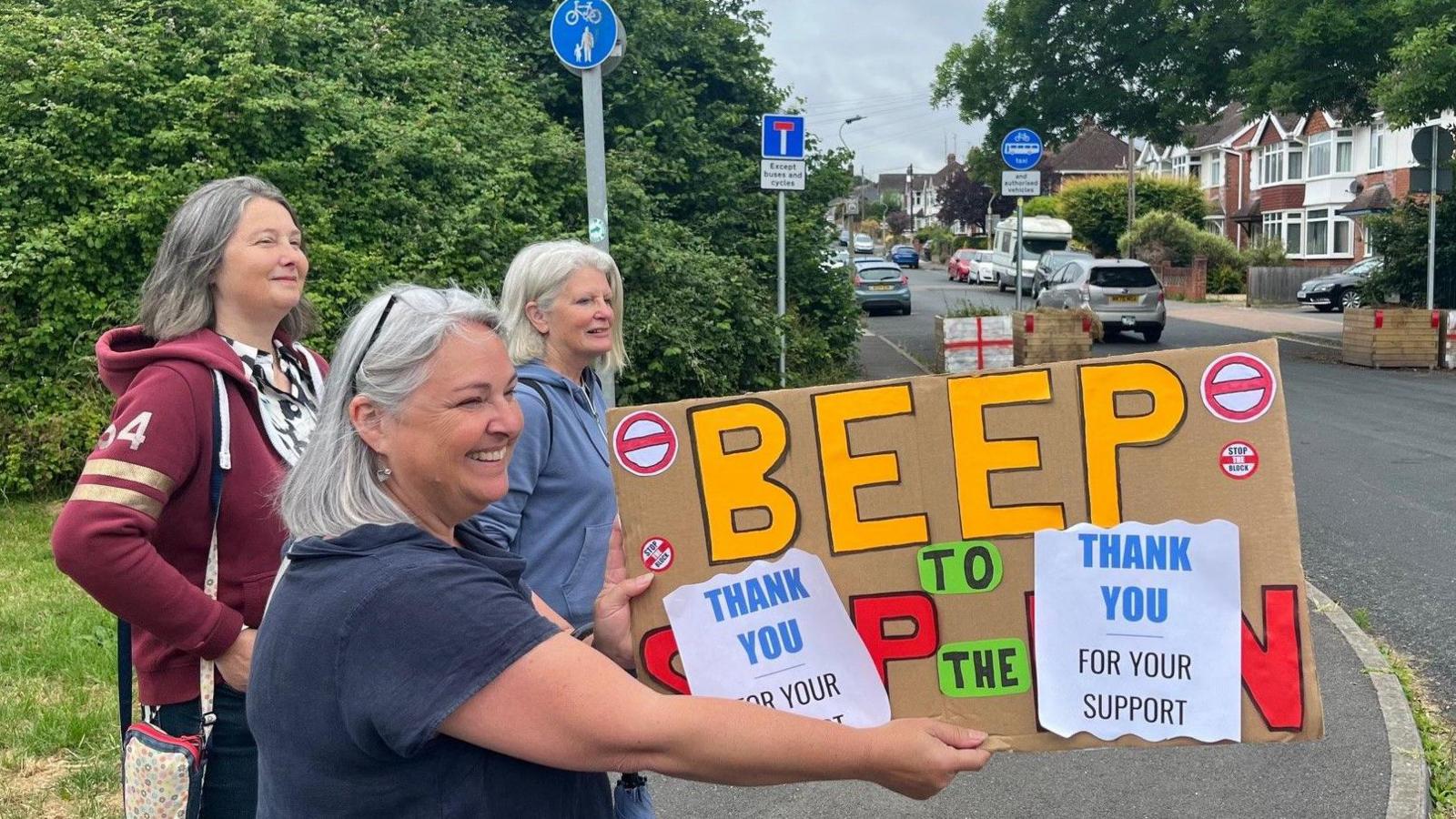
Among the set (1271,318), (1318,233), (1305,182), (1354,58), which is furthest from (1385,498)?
(1305,182)

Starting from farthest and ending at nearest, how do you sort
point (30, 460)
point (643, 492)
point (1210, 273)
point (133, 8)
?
point (1210, 273), point (133, 8), point (30, 460), point (643, 492)

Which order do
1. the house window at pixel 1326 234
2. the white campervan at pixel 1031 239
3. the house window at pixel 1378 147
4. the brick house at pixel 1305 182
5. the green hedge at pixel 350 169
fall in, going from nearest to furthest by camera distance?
the green hedge at pixel 350 169 → the white campervan at pixel 1031 239 → the brick house at pixel 1305 182 → the house window at pixel 1378 147 → the house window at pixel 1326 234

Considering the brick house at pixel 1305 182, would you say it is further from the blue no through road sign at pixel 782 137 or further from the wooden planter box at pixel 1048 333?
the blue no through road sign at pixel 782 137

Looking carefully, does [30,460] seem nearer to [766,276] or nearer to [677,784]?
[677,784]

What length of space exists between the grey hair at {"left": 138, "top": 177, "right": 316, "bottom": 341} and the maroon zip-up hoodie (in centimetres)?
4

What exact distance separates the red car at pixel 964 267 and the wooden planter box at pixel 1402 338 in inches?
1184

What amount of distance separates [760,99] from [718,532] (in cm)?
1333

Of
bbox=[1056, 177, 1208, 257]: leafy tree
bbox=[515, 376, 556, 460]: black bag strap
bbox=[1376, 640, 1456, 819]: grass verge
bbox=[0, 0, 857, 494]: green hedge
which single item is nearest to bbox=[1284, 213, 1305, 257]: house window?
bbox=[1056, 177, 1208, 257]: leafy tree

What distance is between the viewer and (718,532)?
2.40m

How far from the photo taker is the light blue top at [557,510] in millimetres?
2742

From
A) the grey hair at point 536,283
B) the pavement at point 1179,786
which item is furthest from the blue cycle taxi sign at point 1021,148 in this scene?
the grey hair at point 536,283

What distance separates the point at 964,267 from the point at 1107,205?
8.87 m

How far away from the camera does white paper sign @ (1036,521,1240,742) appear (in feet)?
7.45

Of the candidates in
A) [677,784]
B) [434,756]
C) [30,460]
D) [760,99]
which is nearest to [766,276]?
[760,99]
